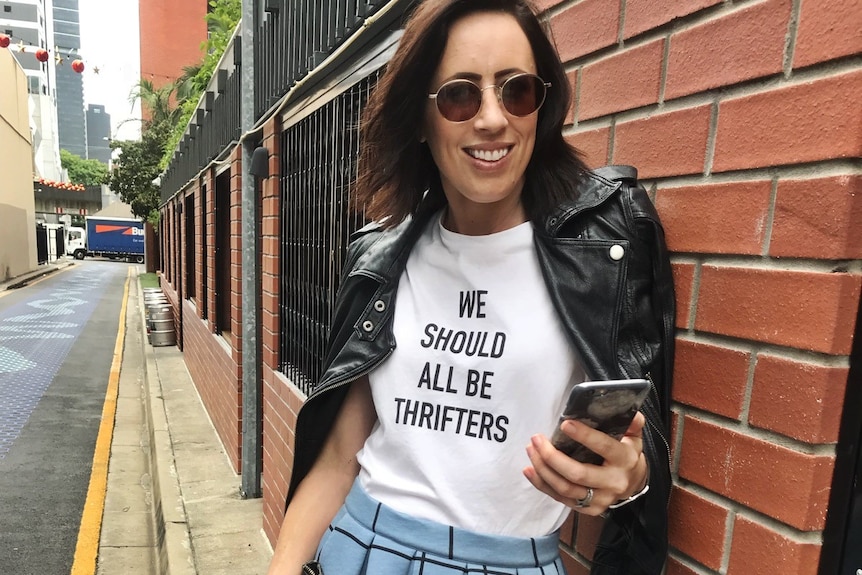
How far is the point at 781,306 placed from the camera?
951 millimetres

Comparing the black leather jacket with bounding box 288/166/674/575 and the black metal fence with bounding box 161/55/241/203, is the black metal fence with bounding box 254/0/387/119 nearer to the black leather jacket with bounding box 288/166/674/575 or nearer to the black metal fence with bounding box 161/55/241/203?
the black metal fence with bounding box 161/55/241/203

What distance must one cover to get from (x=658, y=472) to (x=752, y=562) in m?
0.20

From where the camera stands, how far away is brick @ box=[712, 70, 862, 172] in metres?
0.85

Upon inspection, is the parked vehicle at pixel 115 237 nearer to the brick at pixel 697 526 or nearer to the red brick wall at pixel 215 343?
the red brick wall at pixel 215 343

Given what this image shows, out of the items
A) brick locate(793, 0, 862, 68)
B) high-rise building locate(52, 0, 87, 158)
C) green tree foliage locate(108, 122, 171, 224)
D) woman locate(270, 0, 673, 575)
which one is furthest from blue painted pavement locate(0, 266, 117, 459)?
high-rise building locate(52, 0, 87, 158)

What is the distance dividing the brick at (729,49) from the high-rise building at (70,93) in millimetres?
165602

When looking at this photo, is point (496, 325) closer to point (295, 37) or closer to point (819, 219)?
point (819, 219)

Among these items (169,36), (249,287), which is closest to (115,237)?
(169,36)

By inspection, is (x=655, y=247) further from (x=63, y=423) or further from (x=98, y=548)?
(x=63, y=423)

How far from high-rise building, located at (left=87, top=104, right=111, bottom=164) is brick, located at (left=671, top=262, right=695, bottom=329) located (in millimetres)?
184710

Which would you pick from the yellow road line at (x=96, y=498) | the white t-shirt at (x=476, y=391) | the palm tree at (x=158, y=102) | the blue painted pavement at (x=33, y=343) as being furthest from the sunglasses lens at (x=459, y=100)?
the palm tree at (x=158, y=102)

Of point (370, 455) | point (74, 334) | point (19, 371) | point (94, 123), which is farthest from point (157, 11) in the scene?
point (94, 123)

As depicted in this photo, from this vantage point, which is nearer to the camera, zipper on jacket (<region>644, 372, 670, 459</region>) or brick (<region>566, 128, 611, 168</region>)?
zipper on jacket (<region>644, 372, 670, 459</region>)

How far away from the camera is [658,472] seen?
1070 mm
